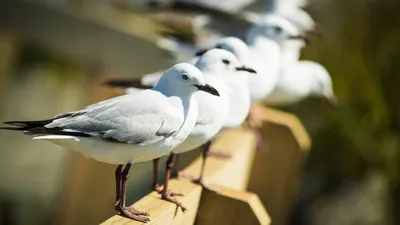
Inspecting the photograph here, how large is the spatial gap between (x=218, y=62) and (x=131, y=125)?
1.58 feet

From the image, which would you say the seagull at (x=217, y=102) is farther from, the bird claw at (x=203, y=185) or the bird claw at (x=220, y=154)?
the bird claw at (x=220, y=154)

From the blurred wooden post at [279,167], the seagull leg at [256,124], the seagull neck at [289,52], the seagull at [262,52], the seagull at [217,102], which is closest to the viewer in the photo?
the seagull at [217,102]

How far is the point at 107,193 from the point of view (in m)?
2.80

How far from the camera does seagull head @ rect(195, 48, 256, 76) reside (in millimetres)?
2008

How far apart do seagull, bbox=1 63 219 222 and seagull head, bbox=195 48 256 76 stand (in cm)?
31

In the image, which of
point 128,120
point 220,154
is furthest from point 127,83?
point 128,120

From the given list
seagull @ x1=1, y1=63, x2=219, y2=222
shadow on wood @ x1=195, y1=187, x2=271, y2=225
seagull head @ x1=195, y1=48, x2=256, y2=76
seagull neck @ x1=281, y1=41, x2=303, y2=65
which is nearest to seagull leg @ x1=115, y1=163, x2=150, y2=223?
seagull @ x1=1, y1=63, x2=219, y2=222

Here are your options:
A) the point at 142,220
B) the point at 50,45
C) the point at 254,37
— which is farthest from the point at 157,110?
the point at 50,45

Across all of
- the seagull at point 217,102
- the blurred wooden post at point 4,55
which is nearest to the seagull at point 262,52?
the seagull at point 217,102

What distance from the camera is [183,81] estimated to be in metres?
1.68

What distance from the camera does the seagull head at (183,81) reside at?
168cm

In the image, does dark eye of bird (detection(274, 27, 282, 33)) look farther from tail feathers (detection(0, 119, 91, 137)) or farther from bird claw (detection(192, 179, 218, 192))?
tail feathers (detection(0, 119, 91, 137))

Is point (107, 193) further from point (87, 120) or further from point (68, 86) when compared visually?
point (68, 86)

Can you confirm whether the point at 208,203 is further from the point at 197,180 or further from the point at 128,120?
the point at 128,120
